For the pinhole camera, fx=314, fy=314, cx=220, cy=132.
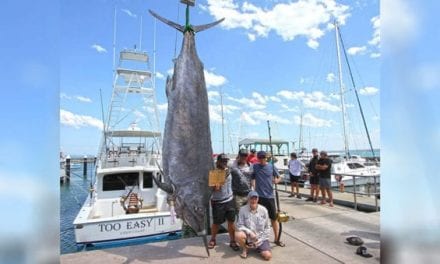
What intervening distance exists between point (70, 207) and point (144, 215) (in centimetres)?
992

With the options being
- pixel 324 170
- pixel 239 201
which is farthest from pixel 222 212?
pixel 324 170

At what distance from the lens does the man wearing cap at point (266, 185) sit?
159 inches

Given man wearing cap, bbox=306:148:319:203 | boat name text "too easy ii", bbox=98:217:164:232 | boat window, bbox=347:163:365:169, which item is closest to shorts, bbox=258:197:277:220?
man wearing cap, bbox=306:148:319:203

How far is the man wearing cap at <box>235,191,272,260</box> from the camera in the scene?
11.7 ft

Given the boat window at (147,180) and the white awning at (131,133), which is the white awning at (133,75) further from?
the boat window at (147,180)

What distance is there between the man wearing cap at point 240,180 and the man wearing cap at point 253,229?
0.80 metres

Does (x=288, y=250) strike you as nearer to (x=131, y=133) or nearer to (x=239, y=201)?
(x=239, y=201)

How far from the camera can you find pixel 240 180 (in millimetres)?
4562

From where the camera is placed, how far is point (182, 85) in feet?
9.22

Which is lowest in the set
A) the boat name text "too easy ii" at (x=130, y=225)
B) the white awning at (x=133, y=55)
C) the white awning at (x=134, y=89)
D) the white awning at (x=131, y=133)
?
the boat name text "too easy ii" at (x=130, y=225)

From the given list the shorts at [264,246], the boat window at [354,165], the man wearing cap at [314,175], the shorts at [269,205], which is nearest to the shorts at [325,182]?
the man wearing cap at [314,175]

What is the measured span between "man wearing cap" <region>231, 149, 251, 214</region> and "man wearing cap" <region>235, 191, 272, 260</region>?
80cm

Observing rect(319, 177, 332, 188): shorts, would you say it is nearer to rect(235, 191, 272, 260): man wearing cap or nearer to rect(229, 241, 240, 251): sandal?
rect(235, 191, 272, 260): man wearing cap

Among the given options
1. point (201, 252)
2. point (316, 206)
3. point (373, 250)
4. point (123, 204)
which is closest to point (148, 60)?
point (123, 204)
